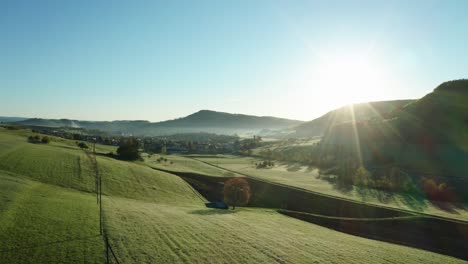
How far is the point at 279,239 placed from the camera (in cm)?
3206

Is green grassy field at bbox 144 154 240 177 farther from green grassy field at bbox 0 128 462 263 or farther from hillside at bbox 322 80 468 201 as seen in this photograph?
hillside at bbox 322 80 468 201

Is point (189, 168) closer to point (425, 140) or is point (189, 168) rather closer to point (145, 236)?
point (145, 236)

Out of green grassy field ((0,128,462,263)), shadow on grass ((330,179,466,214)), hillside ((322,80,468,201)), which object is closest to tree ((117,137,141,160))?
green grassy field ((0,128,462,263))

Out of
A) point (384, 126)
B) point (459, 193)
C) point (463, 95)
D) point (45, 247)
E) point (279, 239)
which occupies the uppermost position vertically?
point (463, 95)

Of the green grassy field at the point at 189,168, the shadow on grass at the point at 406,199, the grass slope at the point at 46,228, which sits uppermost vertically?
the grass slope at the point at 46,228

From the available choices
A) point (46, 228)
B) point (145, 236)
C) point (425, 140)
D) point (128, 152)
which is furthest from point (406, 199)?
point (128, 152)

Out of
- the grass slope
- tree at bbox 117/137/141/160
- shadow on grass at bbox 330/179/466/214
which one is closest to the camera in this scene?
the grass slope

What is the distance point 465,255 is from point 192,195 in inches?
1840

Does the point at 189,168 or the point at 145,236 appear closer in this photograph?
the point at 145,236

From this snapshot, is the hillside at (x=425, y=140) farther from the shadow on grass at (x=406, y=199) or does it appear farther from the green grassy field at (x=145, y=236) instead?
the green grassy field at (x=145, y=236)

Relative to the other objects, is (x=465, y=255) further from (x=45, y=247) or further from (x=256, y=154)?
(x=256, y=154)

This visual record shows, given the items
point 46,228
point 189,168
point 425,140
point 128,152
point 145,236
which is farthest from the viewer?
point 425,140

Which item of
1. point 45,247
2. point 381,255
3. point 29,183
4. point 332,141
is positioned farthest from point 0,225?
point 332,141

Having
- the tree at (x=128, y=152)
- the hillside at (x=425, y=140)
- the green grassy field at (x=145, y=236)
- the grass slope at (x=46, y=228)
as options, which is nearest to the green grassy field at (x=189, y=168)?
the tree at (x=128, y=152)
